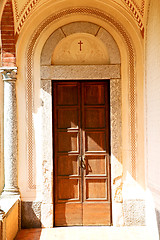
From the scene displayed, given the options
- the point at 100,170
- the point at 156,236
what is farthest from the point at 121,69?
the point at 156,236

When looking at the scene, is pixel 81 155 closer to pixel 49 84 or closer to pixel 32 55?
pixel 49 84

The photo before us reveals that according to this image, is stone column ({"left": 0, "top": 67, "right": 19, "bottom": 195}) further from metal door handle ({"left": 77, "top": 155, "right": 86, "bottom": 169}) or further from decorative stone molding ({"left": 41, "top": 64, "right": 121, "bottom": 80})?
metal door handle ({"left": 77, "top": 155, "right": 86, "bottom": 169})

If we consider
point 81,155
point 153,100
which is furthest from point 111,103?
point 81,155

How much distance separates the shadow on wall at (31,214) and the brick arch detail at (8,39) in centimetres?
232

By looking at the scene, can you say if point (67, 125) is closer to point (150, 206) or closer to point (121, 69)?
point (121, 69)

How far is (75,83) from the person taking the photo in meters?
6.35

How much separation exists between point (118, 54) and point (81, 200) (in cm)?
252

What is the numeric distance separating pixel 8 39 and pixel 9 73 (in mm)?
552

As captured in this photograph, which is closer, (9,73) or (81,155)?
(9,73)

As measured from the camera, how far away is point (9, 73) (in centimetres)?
615

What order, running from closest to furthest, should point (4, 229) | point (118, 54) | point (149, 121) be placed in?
point (4, 229)
point (149, 121)
point (118, 54)

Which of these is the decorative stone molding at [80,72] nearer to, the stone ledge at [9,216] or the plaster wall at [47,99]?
the plaster wall at [47,99]

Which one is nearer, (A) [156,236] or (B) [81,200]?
(A) [156,236]

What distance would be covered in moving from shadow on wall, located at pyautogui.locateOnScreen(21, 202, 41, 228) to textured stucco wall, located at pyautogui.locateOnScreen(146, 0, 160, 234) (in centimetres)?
187
